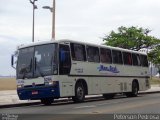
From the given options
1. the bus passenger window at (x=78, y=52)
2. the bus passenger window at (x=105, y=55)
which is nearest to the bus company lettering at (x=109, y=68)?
the bus passenger window at (x=105, y=55)

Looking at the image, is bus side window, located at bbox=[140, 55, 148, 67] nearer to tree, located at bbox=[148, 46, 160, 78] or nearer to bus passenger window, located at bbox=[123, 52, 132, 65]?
bus passenger window, located at bbox=[123, 52, 132, 65]

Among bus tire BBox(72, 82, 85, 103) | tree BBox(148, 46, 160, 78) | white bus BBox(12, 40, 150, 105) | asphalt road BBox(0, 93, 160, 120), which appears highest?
tree BBox(148, 46, 160, 78)

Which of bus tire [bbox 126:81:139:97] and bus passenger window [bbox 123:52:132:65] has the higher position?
bus passenger window [bbox 123:52:132:65]

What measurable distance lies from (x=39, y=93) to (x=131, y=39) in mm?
53785

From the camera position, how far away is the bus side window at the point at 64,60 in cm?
2325

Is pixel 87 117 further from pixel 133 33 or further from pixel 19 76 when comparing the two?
pixel 133 33

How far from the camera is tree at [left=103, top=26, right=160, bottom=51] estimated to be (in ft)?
244

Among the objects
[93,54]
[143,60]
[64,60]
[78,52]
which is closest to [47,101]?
[64,60]

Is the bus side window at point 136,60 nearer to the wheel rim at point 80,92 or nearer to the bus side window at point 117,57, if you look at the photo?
the bus side window at point 117,57

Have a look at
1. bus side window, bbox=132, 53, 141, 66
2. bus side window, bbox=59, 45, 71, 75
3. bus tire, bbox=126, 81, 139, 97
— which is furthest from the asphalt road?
bus side window, bbox=132, 53, 141, 66

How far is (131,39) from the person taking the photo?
76.0m

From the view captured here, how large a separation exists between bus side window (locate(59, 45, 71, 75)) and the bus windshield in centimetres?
31

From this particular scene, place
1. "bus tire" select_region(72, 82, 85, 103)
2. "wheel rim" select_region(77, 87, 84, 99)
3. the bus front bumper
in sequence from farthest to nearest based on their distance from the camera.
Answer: "wheel rim" select_region(77, 87, 84, 99) < "bus tire" select_region(72, 82, 85, 103) < the bus front bumper

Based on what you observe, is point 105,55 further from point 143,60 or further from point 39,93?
point 143,60
